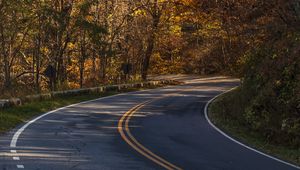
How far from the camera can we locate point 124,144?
1328 centimetres

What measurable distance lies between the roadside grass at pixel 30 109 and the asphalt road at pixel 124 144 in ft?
2.37

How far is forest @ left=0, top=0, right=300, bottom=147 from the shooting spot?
17.8 metres

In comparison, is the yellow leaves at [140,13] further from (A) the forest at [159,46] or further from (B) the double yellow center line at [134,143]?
(B) the double yellow center line at [134,143]

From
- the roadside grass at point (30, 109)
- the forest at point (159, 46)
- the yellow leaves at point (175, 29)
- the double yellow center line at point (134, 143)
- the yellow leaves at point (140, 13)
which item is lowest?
the double yellow center line at point (134, 143)

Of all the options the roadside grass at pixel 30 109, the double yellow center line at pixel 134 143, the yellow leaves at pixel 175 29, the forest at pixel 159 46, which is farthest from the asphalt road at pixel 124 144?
the yellow leaves at pixel 175 29

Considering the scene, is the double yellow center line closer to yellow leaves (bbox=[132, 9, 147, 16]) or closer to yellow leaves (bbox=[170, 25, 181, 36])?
yellow leaves (bbox=[132, 9, 147, 16])

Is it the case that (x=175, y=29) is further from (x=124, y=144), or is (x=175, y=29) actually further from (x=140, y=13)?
(x=124, y=144)

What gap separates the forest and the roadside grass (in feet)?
6.10

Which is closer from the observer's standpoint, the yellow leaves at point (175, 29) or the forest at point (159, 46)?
the forest at point (159, 46)

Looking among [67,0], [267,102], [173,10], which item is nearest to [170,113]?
[267,102]

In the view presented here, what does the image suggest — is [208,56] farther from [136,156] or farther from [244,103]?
[136,156]

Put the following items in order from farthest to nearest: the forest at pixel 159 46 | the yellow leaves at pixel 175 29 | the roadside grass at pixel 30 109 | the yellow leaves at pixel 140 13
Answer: the yellow leaves at pixel 175 29
the yellow leaves at pixel 140 13
the forest at pixel 159 46
the roadside grass at pixel 30 109

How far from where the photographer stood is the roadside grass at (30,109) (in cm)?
1689

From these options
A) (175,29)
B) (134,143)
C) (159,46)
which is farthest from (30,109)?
(159,46)
